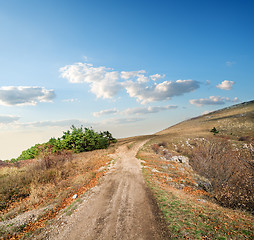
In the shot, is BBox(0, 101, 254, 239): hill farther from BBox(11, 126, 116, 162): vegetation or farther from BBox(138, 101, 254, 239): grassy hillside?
BBox(11, 126, 116, 162): vegetation

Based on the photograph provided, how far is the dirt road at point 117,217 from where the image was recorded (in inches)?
233

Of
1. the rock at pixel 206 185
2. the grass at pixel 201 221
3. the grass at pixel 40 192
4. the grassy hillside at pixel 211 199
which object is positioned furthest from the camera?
the rock at pixel 206 185

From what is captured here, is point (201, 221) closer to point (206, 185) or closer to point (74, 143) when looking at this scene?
point (206, 185)

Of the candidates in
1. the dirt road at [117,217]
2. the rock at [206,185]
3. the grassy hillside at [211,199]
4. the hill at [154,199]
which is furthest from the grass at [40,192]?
the rock at [206,185]

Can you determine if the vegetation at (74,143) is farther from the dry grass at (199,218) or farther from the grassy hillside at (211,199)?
the dry grass at (199,218)

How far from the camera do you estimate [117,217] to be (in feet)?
23.2

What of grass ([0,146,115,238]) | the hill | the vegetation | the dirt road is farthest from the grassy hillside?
the vegetation

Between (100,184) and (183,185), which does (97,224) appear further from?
(183,185)

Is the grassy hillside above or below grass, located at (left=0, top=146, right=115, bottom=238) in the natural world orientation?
below

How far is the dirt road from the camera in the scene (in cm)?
592

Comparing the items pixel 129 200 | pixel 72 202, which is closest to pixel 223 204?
pixel 129 200

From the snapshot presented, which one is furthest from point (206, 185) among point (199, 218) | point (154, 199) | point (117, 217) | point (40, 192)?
point (40, 192)

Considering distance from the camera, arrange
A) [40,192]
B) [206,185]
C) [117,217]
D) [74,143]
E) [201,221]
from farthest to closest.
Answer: [74,143], [206,185], [40,192], [117,217], [201,221]

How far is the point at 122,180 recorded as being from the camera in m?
12.7
